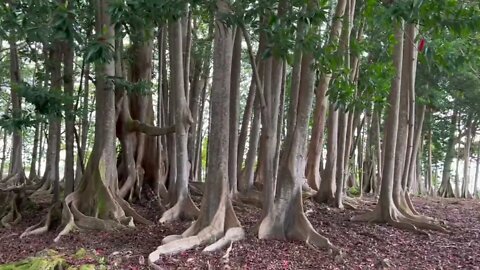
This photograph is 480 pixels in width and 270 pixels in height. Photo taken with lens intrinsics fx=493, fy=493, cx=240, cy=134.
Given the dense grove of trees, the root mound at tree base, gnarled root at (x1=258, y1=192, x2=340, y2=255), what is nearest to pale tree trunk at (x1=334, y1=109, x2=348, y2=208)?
the dense grove of trees

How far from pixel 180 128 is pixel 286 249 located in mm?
2916

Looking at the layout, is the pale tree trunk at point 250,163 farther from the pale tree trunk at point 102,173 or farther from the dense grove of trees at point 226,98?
the pale tree trunk at point 102,173

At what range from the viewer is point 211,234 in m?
5.94

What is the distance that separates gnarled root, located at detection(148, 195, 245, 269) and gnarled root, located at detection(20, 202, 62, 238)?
2268 millimetres

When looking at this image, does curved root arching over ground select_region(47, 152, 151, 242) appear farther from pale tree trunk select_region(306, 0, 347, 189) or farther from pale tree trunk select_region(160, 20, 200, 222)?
pale tree trunk select_region(306, 0, 347, 189)

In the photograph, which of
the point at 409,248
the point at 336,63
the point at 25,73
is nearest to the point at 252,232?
the point at 409,248

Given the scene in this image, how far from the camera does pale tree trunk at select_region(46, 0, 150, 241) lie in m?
7.26

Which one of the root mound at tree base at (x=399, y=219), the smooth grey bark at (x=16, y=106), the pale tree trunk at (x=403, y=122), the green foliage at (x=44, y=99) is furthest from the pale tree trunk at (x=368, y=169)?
the green foliage at (x=44, y=99)

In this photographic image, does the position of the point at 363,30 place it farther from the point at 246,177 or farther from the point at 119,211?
the point at 119,211

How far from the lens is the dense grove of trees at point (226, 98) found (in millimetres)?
4820

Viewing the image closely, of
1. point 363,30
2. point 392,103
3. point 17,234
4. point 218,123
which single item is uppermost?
point 363,30

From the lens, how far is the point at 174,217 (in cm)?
760

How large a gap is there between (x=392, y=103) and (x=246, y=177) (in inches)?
130

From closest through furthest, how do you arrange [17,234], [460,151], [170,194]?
[17,234]
[170,194]
[460,151]
